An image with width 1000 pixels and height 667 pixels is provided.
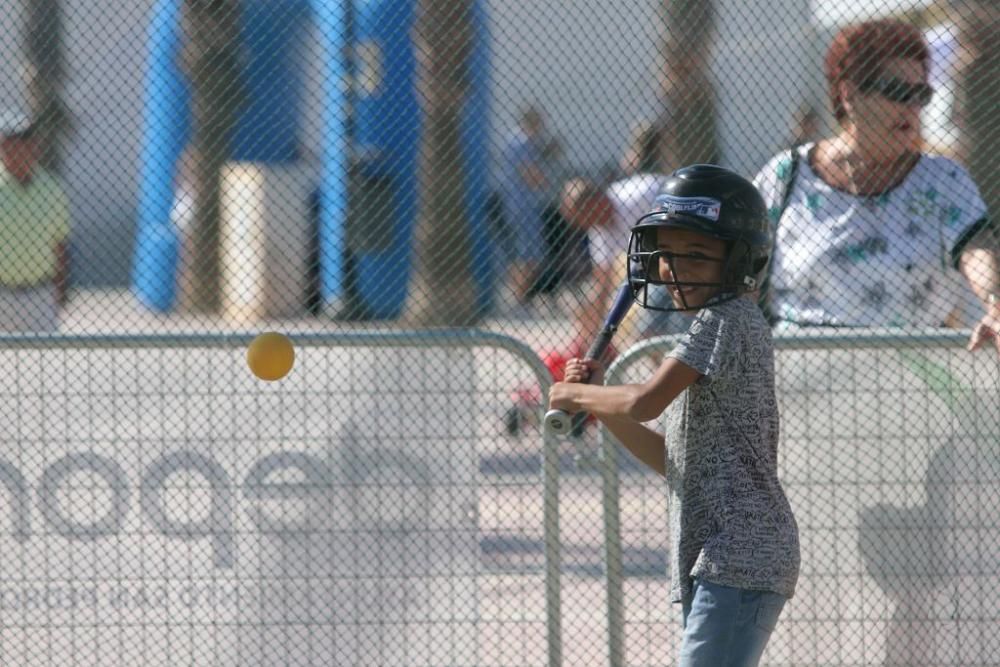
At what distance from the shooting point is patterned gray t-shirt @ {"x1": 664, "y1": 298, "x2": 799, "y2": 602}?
3264 mm

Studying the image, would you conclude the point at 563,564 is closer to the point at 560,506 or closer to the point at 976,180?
the point at 560,506

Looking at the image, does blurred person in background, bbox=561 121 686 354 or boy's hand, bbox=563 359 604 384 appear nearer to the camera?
boy's hand, bbox=563 359 604 384

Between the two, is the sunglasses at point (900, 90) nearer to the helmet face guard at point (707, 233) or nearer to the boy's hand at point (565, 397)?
the helmet face guard at point (707, 233)

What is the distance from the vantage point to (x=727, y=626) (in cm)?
326

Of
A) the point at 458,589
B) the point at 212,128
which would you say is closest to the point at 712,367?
the point at 458,589

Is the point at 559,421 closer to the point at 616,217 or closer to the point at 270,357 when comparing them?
the point at 270,357

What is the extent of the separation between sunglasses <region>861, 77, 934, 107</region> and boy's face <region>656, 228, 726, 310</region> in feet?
4.56

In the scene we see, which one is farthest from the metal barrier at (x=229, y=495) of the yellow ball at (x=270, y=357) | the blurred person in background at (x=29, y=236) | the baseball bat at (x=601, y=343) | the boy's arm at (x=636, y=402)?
the boy's arm at (x=636, y=402)

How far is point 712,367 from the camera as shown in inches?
128

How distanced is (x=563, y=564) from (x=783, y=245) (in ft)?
3.99

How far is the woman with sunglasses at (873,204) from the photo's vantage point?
176 inches

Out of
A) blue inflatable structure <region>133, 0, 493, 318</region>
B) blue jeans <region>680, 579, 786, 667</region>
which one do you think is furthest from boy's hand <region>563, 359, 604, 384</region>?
blue inflatable structure <region>133, 0, 493, 318</region>

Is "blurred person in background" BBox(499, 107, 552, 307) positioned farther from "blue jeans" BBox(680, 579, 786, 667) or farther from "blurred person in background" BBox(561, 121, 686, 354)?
"blue jeans" BBox(680, 579, 786, 667)

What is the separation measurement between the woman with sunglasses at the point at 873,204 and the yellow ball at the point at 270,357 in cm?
144
